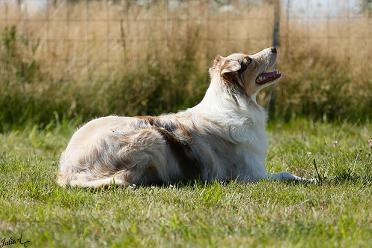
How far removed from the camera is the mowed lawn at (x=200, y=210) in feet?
16.1

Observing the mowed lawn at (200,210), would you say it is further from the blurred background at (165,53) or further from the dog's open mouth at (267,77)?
the blurred background at (165,53)

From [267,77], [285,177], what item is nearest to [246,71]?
[267,77]

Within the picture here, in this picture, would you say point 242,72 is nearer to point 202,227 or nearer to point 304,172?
point 304,172

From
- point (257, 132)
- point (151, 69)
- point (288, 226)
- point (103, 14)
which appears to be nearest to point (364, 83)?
point (151, 69)

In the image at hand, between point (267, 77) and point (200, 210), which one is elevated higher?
point (267, 77)

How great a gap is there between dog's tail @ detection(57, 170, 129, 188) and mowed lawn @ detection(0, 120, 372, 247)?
110mm

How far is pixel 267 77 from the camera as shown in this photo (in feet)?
25.1

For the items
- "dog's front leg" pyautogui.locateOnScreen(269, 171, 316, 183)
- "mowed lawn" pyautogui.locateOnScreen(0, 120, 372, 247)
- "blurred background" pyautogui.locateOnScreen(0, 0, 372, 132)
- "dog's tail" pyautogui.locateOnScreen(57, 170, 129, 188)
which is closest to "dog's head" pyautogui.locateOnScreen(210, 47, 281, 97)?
"dog's front leg" pyautogui.locateOnScreen(269, 171, 316, 183)

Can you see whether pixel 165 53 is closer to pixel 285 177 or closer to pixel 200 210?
pixel 285 177

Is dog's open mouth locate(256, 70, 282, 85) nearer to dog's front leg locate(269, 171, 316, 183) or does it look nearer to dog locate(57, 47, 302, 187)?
dog locate(57, 47, 302, 187)

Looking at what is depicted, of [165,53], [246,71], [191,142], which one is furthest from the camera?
[165,53]

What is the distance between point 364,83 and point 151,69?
3084 millimetres

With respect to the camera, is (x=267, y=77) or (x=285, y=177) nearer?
(x=285, y=177)

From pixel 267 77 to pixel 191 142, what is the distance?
103cm
